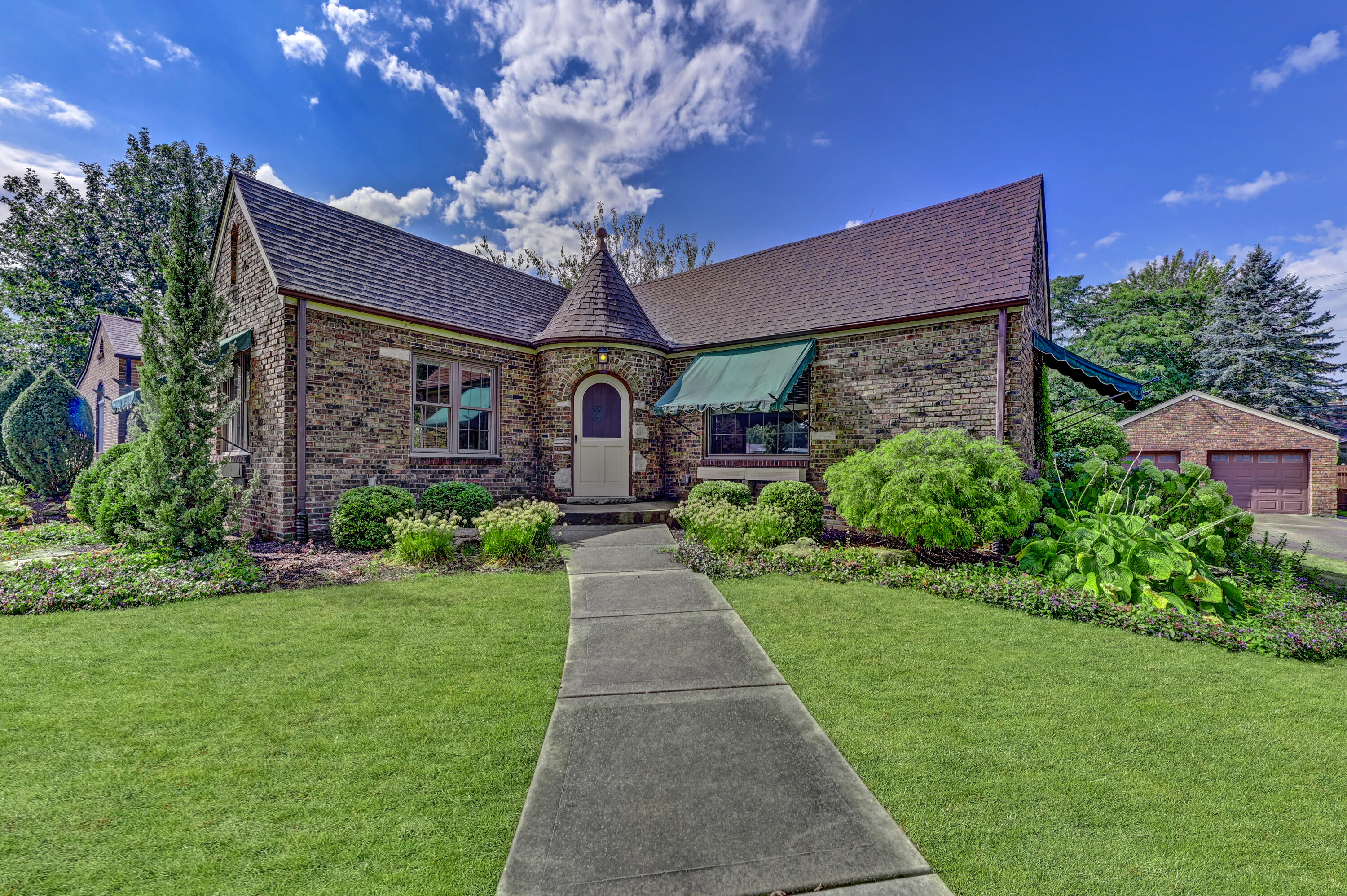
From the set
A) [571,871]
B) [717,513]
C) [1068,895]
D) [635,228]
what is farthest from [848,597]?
[635,228]

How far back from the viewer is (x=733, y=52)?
32.9 ft

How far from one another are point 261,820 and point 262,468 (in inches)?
339

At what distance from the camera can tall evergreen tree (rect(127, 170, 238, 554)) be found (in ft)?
22.8

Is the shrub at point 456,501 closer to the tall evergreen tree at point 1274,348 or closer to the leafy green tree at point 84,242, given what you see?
the leafy green tree at point 84,242

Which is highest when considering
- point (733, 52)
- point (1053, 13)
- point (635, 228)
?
point (635, 228)

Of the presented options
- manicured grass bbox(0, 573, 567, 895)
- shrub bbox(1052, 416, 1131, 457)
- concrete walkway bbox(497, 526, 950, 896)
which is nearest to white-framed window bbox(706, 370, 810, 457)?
concrete walkway bbox(497, 526, 950, 896)

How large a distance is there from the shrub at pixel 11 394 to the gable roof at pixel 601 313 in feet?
59.7

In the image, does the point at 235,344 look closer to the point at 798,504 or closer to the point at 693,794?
the point at 798,504

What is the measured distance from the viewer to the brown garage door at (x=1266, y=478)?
18.2 metres

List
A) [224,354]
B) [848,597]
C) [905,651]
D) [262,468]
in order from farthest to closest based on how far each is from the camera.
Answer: [262,468]
[224,354]
[848,597]
[905,651]

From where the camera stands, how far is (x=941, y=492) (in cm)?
667

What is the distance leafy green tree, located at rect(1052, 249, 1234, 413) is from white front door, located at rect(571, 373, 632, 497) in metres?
22.2

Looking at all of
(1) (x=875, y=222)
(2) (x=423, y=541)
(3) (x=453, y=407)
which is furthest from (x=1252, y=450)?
(2) (x=423, y=541)

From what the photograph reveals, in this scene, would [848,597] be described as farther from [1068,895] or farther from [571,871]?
[571,871]
